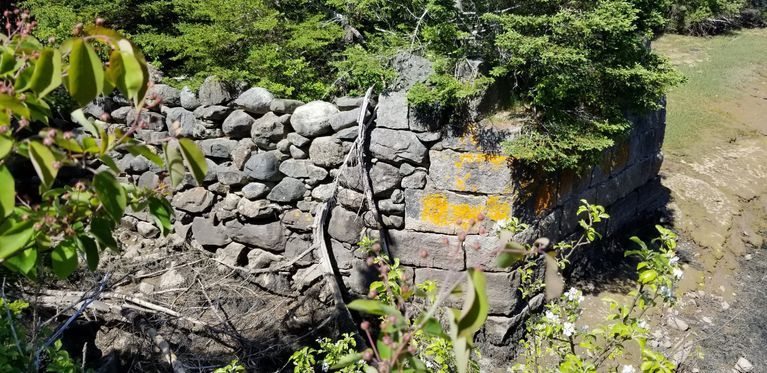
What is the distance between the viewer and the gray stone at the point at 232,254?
503 centimetres

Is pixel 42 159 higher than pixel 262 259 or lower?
higher

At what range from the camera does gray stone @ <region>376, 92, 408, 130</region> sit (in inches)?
161

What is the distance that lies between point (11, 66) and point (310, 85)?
3588 mm

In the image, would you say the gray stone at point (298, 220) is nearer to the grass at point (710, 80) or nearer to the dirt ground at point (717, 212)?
the dirt ground at point (717, 212)

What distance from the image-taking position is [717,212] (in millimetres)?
6379

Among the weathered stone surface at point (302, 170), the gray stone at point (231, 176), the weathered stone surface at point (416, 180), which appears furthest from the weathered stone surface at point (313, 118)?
the weathered stone surface at point (416, 180)

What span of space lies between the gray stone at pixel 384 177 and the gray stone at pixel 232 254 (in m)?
1.41

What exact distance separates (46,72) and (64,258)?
45 centimetres

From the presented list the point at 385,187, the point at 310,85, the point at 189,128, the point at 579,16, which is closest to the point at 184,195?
the point at 189,128

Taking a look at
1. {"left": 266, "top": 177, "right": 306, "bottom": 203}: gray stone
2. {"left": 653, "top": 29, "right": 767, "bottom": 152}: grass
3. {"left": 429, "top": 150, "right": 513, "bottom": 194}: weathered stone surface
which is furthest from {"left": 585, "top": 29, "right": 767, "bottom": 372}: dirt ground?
{"left": 266, "top": 177, "right": 306, "bottom": 203}: gray stone

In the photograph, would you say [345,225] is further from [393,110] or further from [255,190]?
[393,110]

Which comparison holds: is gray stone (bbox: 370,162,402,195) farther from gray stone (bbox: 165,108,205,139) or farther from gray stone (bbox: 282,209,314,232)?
gray stone (bbox: 165,108,205,139)


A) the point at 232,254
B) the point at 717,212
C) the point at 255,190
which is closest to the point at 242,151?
the point at 255,190

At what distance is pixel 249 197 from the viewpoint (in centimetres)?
485
